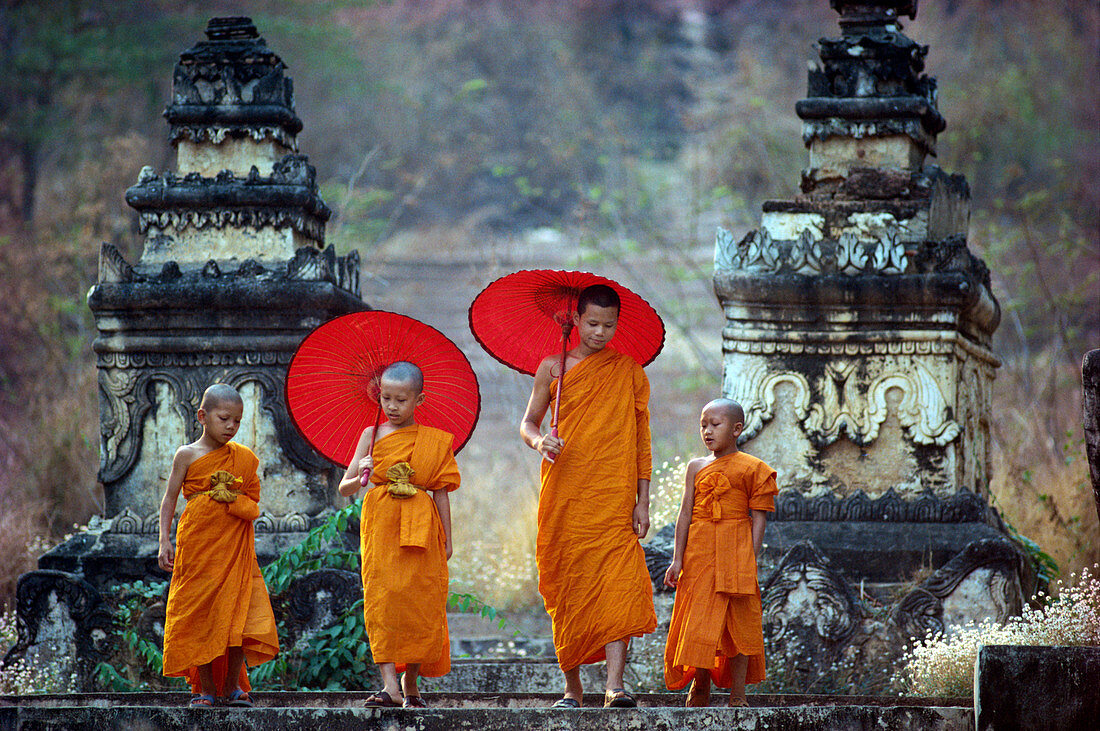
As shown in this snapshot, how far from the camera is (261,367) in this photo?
21.9 feet

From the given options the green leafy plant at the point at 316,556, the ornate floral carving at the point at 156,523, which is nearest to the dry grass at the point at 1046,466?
the green leafy plant at the point at 316,556

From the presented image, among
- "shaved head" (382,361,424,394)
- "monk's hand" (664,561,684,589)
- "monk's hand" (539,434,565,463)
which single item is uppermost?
"shaved head" (382,361,424,394)

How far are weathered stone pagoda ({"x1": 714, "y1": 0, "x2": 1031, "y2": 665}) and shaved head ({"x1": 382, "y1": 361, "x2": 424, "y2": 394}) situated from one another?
7.49 feet

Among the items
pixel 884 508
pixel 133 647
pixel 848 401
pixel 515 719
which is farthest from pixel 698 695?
pixel 133 647

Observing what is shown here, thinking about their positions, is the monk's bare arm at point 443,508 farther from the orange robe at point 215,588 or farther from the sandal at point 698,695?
the sandal at point 698,695

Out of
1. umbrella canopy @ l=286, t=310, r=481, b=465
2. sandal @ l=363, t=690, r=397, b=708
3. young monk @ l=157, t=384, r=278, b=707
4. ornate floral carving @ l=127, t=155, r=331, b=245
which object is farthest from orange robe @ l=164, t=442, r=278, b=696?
ornate floral carving @ l=127, t=155, r=331, b=245

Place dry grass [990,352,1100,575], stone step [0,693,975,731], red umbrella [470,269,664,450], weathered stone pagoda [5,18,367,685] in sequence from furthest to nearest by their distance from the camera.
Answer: dry grass [990,352,1100,575] < weathered stone pagoda [5,18,367,685] < red umbrella [470,269,664,450] < stone step [0,693,975,731]

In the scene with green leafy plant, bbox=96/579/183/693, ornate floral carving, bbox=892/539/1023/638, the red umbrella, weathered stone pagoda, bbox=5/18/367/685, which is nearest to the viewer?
the red umbrella

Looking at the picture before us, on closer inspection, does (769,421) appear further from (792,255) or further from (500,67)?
(500,67)

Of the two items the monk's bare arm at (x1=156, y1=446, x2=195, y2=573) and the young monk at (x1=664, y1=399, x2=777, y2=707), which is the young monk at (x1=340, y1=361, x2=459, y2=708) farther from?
the young monk at (x1=664, y1=399, x2=777, y2=707)

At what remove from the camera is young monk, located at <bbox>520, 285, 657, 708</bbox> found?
462 centimetres

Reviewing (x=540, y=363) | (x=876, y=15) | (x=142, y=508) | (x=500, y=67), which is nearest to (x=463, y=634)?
(x=142, y=508)

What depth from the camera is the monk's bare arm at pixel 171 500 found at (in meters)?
4.76

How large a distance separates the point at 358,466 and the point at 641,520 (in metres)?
1.07
